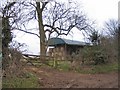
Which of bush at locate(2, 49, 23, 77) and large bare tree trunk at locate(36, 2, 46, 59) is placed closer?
bush at locate(2, 49, 23, 77)

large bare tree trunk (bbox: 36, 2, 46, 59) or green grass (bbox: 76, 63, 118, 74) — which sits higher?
large bare tree trunk (bbox: 36, 2, 46, 59)

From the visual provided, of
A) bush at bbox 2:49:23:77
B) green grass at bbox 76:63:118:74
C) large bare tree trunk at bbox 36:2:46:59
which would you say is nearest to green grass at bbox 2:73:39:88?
bush at bbox 2:49:23:77

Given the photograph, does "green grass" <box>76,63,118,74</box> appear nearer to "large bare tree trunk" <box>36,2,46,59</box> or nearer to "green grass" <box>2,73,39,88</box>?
"large bare tree trunk" <box>36,2,46,59</box>

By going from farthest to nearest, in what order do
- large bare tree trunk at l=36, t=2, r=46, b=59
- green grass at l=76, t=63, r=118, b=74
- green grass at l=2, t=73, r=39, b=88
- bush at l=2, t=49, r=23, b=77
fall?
large bare tree trunk at l=36, t=2, r=46, b=59 < green grass at l=76, t=63, r=118, b=74 < green grass at l=2, t=73, r=39, b=88 < bush at l=2, t=49, r=23, b=77

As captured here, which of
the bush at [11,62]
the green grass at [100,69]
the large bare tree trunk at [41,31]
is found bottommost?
the green grass at [100,69]

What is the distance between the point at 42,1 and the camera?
22.6m

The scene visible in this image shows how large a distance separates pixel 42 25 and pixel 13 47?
1430cm

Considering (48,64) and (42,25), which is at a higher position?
(42,25)

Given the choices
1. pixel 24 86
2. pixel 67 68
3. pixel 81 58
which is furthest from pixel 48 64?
A: pixel 24 86

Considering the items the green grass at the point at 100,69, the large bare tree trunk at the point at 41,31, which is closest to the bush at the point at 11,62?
the green grass at the point at 100,69

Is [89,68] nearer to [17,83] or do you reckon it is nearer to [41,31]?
[41,31]

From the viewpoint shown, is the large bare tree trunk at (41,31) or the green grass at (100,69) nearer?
the green grass at (100,69)

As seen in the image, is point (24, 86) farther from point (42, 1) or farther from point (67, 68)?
point (42, 1)

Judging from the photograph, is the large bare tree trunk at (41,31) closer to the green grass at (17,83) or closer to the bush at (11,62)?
the green grass at (17,83)
